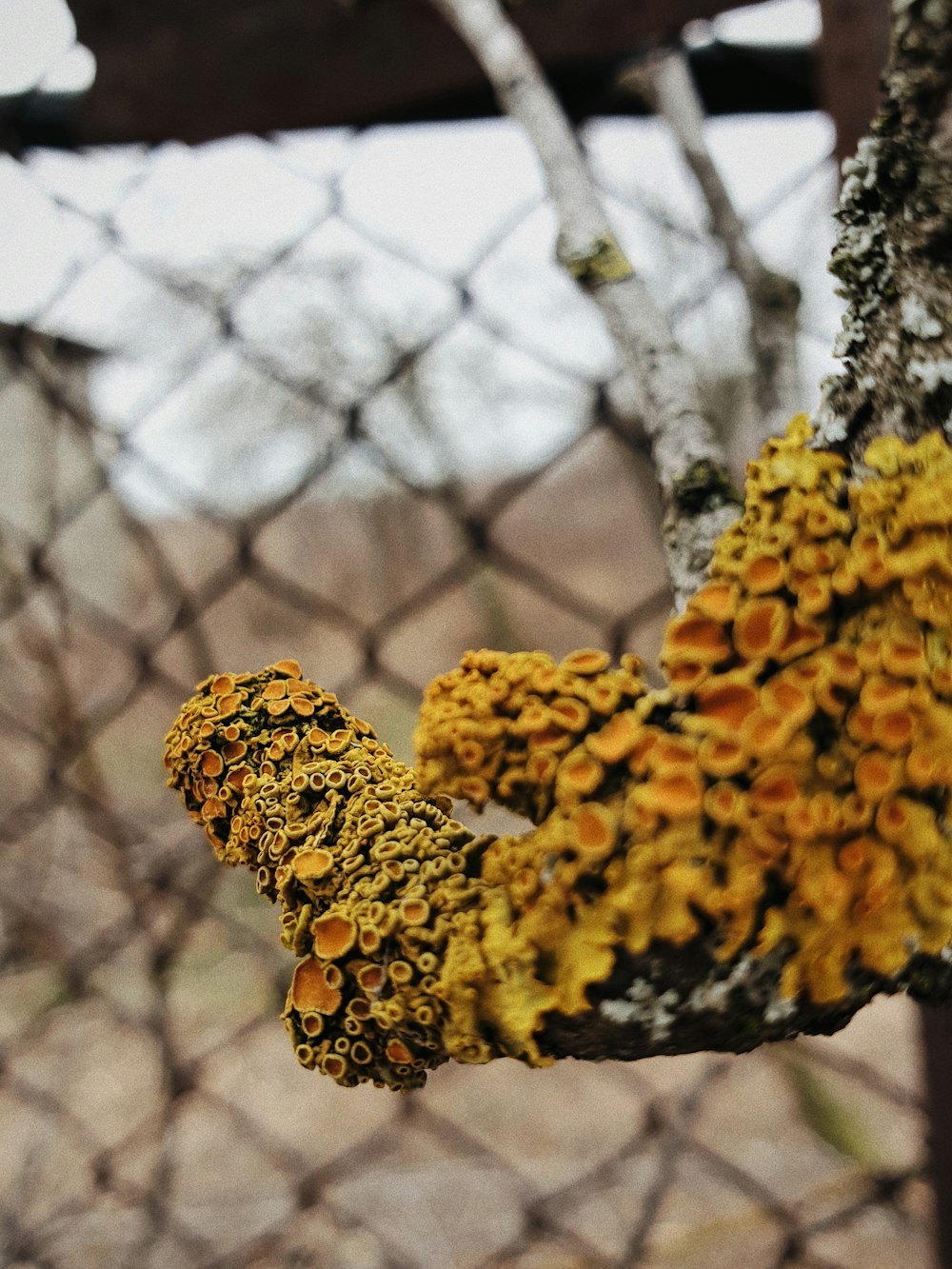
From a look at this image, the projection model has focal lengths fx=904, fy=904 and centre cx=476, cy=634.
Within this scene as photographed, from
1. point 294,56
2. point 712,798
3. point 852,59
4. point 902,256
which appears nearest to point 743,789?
point 712,798

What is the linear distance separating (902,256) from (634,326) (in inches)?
4.9

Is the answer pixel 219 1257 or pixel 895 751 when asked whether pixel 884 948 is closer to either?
pixel 895 751

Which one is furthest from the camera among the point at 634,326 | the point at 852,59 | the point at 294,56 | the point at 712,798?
the point at 294,56

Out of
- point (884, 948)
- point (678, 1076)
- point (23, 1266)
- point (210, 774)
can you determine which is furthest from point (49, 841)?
point (884, 948)

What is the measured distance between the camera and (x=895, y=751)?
0.16 m

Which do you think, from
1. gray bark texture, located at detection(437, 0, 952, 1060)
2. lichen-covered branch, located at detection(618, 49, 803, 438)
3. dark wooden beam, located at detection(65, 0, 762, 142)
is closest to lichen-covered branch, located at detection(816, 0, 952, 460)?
gray bark texture, located at detection(437, 0, 952, 1060)

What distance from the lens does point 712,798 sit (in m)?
0.16

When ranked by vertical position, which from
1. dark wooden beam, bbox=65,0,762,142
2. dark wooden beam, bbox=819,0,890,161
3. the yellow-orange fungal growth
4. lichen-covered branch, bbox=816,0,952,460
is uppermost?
dark wooden beam, bbox=65,0,762,142

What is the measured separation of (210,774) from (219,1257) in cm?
77

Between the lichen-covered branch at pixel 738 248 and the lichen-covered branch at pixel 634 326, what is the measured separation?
0.22m

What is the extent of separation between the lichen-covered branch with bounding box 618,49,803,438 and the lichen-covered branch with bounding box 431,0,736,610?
0.74 ft

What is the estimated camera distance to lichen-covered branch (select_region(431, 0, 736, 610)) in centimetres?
26

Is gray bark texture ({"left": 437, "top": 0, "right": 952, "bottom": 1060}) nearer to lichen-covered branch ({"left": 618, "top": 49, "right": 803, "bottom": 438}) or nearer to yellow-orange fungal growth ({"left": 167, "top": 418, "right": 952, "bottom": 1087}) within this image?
yellow-orange fungal growth ({"left": 167, "top": 418, "right": 952, "bottom": 1087})

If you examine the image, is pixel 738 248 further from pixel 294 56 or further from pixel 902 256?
pixel 902 256
